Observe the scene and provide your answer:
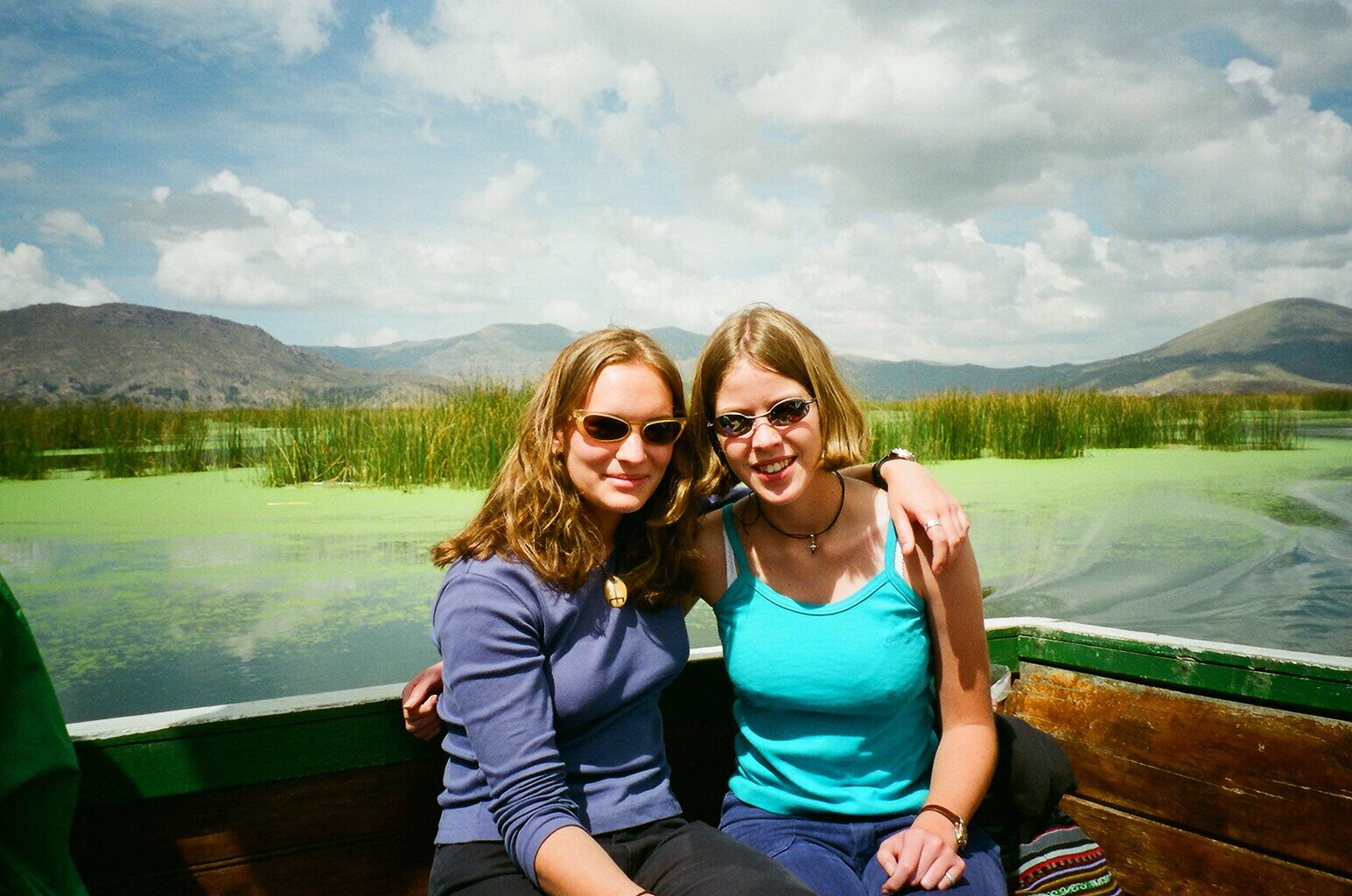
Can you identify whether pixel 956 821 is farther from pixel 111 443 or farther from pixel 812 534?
pixel 111 443

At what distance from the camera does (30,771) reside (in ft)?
2.68

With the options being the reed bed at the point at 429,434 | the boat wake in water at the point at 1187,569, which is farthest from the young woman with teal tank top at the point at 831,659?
the reed bed at the point at 429,434

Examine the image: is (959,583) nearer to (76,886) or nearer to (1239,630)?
(76,886)

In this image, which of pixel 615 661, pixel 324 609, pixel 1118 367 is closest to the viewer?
pixel 615 661

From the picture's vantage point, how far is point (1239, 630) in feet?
13.0

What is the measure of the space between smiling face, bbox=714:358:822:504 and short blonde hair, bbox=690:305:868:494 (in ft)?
0.06

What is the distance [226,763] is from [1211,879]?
5.00 ft

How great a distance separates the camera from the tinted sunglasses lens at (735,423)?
1.26 m

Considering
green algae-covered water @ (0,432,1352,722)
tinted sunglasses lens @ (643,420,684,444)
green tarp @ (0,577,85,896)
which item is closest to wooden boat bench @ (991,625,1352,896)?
tinted sunglasses lens @ (643,420,684,444)

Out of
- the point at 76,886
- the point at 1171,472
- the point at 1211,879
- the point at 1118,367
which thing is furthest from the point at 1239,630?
the point at 1118,367

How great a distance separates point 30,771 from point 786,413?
0.98 metres

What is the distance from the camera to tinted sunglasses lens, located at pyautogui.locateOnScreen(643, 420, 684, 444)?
124 centimetres

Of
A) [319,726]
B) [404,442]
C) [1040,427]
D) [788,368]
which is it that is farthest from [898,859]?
[1040,427]

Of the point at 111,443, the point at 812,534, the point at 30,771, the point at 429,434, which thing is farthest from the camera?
the point at 111,443
